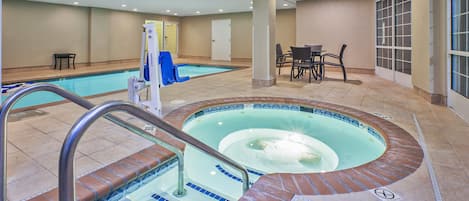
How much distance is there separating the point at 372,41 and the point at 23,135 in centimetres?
852

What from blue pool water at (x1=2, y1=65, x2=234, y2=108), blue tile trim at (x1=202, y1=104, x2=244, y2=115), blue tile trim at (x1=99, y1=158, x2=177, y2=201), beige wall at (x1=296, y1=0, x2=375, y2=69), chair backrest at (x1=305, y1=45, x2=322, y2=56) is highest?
beige wall at (x1=296, y1=0, x2=375, y2=69)

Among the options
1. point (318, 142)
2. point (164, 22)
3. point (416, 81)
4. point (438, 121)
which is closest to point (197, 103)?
point (318, 142)

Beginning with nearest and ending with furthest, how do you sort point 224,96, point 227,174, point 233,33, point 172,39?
point 227,174 < point 224,96 < point 233,33 < point 172,39

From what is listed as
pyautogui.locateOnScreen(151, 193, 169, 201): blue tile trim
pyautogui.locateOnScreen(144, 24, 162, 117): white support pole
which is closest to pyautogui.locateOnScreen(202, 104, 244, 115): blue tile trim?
pyautogui.locateOnScreen(144, 24, 162, 117): white support pole

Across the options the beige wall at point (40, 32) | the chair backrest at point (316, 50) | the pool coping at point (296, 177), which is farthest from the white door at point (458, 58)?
the beige wall at point (40, 32)

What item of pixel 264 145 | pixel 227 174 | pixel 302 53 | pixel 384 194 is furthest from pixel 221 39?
pixel 384 194

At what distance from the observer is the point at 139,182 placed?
2.23 meters

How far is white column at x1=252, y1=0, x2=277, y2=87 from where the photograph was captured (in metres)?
6.31

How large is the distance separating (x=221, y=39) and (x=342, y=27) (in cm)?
647

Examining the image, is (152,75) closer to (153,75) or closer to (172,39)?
(153,75)

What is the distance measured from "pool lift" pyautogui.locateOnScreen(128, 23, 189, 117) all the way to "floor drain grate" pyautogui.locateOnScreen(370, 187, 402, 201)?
249 cm

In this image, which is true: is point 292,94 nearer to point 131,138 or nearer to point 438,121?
point 438,121

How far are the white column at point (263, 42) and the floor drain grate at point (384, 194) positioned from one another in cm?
461

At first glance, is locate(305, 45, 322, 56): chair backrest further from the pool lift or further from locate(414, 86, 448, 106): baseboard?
the pool lift
